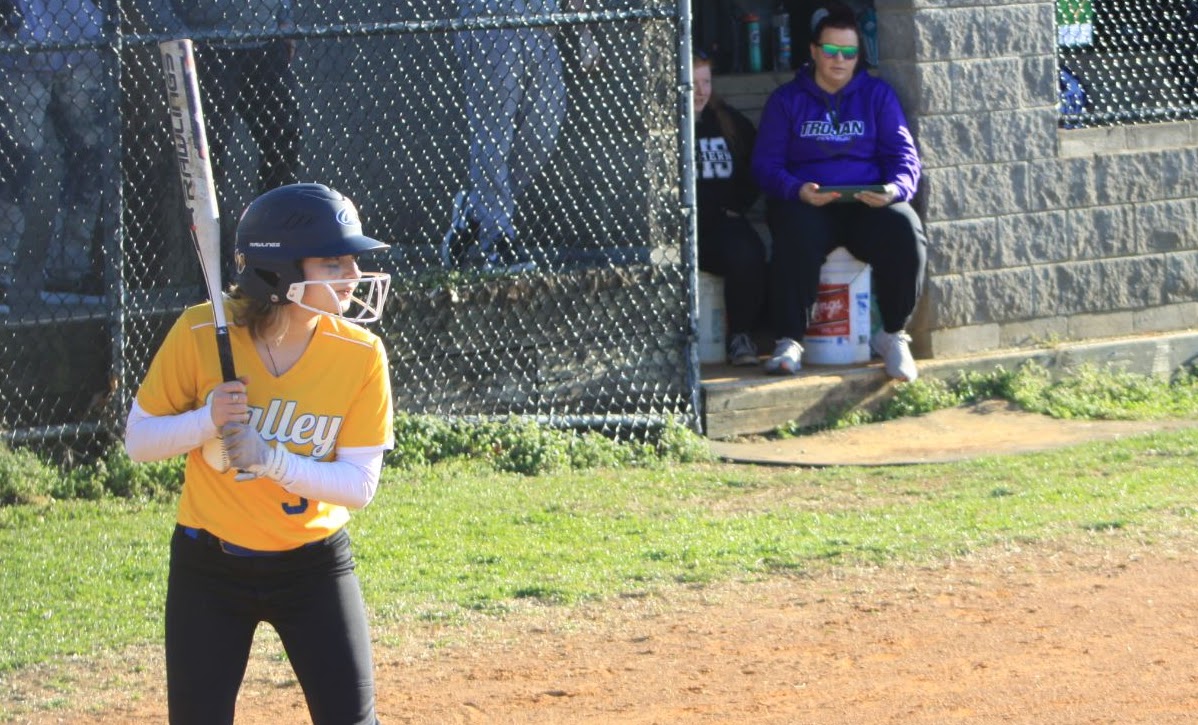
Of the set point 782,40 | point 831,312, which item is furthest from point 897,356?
point 782,40

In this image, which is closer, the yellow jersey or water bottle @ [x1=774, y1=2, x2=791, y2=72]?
the yellow jersey

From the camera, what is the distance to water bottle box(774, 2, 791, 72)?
33.8 feet

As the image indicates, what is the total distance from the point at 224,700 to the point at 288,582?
29cm

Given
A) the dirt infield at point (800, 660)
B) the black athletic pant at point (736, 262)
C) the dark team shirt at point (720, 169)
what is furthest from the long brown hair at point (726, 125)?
the dirt infield at point (800, 660)

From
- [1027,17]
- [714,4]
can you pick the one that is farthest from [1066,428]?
[714,4]

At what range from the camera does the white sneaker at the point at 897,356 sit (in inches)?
340

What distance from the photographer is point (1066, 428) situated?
8.51 m

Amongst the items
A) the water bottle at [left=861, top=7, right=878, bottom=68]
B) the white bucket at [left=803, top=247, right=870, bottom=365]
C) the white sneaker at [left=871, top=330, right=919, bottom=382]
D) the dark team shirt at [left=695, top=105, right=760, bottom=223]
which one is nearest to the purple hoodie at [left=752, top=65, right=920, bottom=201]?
the dark team shirt at [left=695, top=105, right=760, bottom=223]

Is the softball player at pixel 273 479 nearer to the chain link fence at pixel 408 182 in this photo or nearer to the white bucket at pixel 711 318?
the chain link fence at pixel 408 182

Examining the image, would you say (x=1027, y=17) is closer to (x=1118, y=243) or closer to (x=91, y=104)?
(x=1118, y=243)

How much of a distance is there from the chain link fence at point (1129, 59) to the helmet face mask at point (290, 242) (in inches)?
286

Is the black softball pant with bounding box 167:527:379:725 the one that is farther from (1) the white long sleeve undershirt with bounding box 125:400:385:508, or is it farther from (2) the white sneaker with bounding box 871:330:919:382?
(2) the white sneaker with bounding box 871:330:919:382

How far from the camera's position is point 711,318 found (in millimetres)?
8977

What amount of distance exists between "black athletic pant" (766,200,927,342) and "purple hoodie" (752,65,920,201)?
0.14 metres
